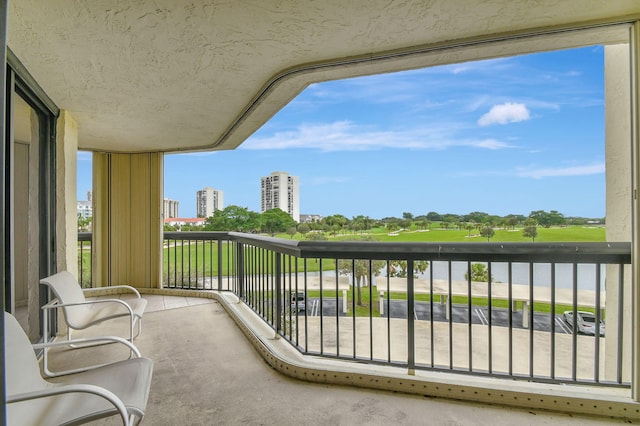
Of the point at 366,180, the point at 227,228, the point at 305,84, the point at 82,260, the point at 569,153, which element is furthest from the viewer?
the point at 366,180

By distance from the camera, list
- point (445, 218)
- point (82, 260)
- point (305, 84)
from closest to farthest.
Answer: point (305, 84)
point (445, 218)
point (82, 260)

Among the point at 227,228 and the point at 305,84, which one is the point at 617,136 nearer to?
the point at 305,84

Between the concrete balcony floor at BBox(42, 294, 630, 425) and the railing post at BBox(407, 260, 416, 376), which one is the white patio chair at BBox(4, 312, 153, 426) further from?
the railing post at BBox(407, 260, 416, 376)

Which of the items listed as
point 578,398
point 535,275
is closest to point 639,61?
point 535,275

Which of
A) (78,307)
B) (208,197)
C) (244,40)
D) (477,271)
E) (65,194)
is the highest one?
(244,40)

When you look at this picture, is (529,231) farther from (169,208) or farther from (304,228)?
(169,208)

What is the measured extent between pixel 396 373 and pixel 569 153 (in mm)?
21569

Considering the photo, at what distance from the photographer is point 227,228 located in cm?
529

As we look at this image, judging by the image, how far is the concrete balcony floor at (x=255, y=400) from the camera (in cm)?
180

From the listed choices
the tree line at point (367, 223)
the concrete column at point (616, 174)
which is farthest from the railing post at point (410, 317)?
the concrete column at point (616, 174)

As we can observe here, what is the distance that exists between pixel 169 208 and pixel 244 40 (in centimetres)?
435

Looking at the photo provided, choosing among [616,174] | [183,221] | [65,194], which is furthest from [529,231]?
[183,221]

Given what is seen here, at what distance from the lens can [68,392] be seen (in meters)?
1.14

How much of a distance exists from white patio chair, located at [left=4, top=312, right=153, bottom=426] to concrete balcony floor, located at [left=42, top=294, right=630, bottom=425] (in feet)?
1.76
